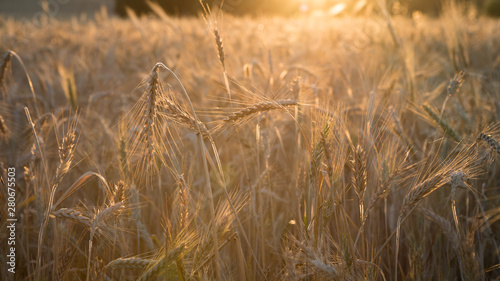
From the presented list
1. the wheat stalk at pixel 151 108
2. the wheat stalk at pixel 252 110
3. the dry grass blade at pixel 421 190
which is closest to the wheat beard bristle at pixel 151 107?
the wheat stalk at pixel 151 108

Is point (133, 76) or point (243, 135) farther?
point (133, 76)

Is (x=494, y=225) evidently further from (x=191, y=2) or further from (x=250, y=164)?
(x=191, y=2)

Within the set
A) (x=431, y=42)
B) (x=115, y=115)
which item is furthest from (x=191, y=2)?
(x=115, y=115)

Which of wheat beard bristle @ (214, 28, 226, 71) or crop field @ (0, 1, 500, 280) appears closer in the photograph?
crop field @ (0, 1, 500, 280)

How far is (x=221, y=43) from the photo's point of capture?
1237mm

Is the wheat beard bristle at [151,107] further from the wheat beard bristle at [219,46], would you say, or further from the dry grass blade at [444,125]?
the dry grass blade at [444,125]

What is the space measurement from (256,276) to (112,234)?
527 millimetres

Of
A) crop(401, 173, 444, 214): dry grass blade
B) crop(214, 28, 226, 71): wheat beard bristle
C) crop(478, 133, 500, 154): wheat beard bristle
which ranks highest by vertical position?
crop(214, 28, 226, 71): wheat beard bristle

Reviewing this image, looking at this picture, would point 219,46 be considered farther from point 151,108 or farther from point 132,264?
point 132,264

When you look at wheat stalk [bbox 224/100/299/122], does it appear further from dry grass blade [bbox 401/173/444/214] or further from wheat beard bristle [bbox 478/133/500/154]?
wheat beard bristle [bbox 478/133/500/154]

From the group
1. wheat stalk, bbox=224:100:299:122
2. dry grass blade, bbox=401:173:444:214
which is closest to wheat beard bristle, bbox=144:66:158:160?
wheat stalk, bbox=224:100:299:122

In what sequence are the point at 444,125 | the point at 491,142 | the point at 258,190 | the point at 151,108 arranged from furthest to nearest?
1. the point at 444,125
2. the point at 258,190
3. the point at 491,142
4. the point at 151,108

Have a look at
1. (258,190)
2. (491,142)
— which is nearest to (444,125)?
(491,142)

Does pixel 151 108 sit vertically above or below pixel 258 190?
above
